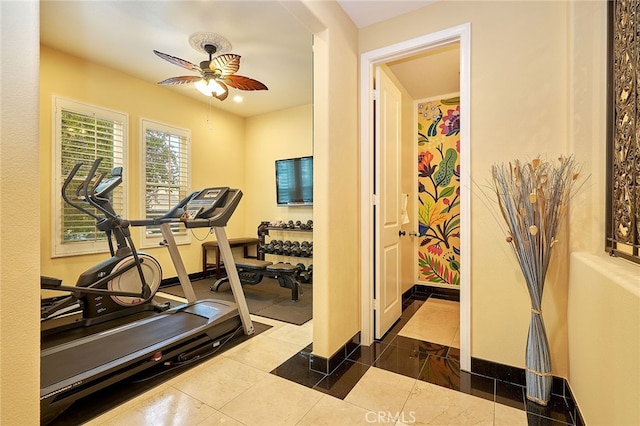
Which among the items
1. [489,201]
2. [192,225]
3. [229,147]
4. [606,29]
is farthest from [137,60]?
[606,29]

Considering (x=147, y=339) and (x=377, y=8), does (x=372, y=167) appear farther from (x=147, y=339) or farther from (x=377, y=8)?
(x=147, y=339)

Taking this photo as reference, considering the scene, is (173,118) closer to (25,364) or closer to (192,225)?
(192,225)

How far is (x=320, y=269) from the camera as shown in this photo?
2068mm

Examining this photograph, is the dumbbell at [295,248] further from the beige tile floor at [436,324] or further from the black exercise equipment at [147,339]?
the beige tile floor at [436,324]

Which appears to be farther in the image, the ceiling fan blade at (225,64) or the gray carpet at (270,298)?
the gray carpet at (270,298)

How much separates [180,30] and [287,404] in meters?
3.44

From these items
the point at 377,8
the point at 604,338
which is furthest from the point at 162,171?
the point at 604,338

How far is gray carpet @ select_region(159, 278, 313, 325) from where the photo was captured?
3.16 meters

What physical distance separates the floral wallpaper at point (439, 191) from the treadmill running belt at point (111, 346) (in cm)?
293

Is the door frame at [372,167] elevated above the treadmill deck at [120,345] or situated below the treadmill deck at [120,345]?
above

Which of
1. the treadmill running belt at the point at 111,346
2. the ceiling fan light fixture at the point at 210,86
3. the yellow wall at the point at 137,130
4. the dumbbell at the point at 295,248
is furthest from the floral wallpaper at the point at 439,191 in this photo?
the yellow wall at the point at 137,130

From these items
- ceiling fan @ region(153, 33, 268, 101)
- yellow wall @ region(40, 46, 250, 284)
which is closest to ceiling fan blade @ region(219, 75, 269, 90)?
ceiling fan @ region(153, 33, 268, 101)

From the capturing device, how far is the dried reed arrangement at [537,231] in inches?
65.4

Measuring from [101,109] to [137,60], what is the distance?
784 mm
